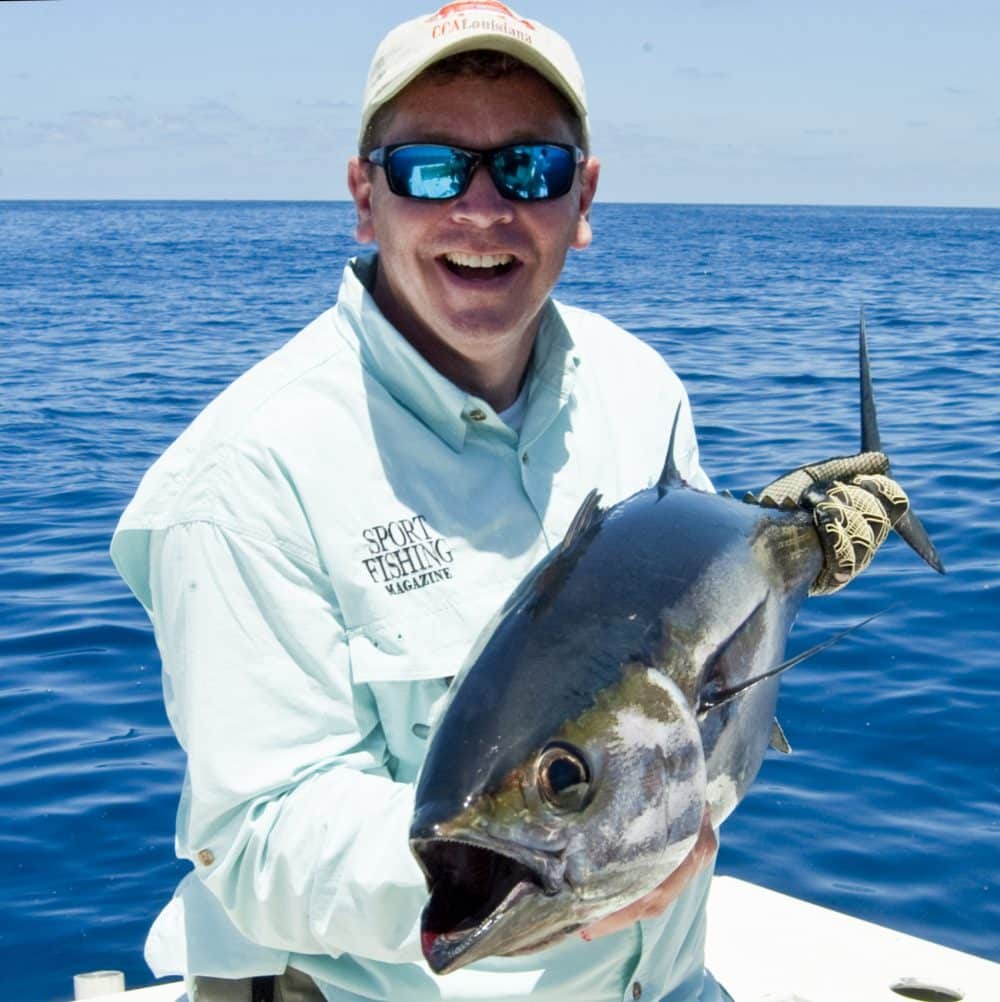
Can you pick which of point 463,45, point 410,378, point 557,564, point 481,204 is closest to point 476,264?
point 481,204

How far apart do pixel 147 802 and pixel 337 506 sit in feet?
14.3

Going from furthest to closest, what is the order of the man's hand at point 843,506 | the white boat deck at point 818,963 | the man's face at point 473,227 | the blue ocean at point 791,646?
the blue ocean at point 791,646 → the white boat deck at point 818,963 → the man's hand at point 843,506 → the man's face at point 473,227

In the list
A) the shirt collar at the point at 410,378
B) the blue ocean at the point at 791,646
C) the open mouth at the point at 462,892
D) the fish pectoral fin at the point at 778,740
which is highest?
the shirt collar at the point at 410,378

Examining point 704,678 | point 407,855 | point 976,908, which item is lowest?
point 976,908

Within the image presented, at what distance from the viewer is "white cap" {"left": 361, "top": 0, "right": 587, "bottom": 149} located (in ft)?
8.75

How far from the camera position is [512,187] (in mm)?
2729

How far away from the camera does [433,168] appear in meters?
2.69

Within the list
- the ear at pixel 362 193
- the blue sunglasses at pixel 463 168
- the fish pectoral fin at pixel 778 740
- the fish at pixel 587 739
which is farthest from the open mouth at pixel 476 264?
the fish pectoral fin at pixel 778 740

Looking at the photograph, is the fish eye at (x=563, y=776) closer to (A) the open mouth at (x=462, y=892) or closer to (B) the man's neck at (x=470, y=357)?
(A) the open mouth at (x=462, y=892)

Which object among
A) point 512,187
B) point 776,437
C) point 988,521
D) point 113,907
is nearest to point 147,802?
point 113,907

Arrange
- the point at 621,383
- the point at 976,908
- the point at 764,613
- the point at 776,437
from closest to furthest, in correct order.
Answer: the point at 764,613 < the point at 621,383 < the point at 976,908 < the point at 776,437

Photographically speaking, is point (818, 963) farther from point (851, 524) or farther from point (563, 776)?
point (563, 776)

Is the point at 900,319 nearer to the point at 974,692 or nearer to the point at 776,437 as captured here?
the point at 776,437

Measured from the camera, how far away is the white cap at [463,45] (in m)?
2.67
